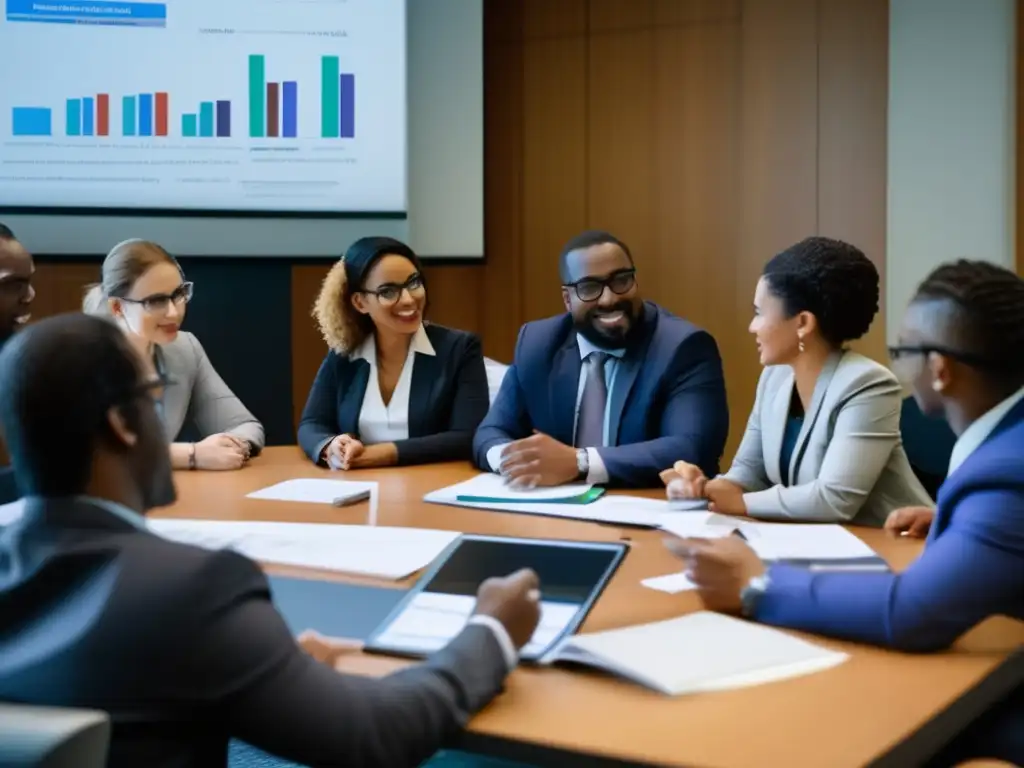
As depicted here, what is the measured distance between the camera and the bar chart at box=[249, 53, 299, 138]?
4.38 meters

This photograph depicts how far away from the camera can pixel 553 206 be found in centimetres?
496

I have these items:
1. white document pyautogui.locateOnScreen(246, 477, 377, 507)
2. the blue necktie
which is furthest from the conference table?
the blue necktie

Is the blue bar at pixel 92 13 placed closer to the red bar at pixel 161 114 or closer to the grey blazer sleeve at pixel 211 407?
the red bar at pixel 161 114

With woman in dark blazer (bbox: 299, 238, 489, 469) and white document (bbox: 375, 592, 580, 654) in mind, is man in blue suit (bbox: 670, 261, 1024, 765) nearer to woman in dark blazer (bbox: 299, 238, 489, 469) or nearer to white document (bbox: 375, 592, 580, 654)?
white document (bbox: 375, 592, 580, 654)

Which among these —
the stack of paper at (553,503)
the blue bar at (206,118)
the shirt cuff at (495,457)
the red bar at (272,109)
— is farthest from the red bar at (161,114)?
the stack of paper at (553,503)

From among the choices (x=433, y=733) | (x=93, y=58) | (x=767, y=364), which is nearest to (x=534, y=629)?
(x=433, y=733)

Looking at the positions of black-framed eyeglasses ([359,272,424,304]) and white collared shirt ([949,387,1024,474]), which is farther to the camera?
black-framed eyeglasses ([359,272,424,304])

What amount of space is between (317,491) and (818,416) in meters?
1.14

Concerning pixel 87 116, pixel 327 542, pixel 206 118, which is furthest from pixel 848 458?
pixel 87 116

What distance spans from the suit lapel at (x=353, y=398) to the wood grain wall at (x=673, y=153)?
145 cm

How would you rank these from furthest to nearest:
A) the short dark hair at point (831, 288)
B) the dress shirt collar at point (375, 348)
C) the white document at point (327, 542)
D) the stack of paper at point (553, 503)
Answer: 1. the dress shirt collar at point (375, 348)
2. the short dark hair at point (831, 288)
3. the stack of paper at point (553, 503)
4. the white document at point (327, 542)

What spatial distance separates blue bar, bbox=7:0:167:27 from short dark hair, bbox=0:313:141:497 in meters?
3.56

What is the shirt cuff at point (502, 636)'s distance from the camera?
129 centimetres

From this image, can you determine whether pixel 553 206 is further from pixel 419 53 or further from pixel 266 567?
pixel 266 567
